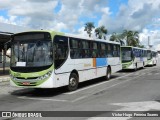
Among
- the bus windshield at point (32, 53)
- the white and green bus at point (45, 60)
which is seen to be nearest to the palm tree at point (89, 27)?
the white and green bus at point (45, 60)

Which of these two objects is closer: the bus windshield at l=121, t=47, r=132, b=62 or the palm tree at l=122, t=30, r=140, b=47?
the bus windshield at l=121, t=47, r=132, b=62

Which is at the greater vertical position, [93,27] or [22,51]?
[93,27]

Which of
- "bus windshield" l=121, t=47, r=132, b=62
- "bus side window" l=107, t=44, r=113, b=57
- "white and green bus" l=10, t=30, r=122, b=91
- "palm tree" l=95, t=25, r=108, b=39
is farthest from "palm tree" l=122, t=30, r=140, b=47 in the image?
"white and green bus" l=10, t=30, r=122, b=91

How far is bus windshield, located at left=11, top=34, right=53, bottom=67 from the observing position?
1279cm

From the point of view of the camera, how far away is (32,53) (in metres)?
12.9

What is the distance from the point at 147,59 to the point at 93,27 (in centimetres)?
3847

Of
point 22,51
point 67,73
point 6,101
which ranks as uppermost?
point 22,51

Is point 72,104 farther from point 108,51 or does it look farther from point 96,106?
point 108,51

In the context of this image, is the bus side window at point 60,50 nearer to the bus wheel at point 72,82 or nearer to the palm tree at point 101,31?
the bus wheel at point 72,82

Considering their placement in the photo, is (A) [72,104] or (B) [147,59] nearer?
(A) [72,104]

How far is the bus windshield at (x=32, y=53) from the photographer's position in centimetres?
1279

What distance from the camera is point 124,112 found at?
8.83 meters

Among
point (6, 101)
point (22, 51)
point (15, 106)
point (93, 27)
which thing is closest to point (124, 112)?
point (15, 106)

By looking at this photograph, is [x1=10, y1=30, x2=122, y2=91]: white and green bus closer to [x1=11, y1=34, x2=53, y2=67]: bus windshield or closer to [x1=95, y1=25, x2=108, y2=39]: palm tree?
[x1=11, y1=34, x2=53, y2=67]: bus windshield
